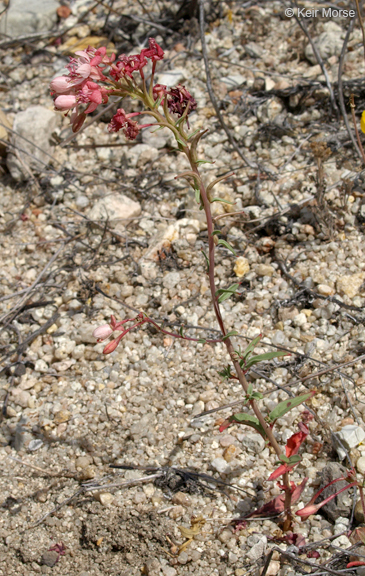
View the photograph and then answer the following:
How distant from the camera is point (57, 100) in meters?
1.60

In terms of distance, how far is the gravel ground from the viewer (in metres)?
2.33

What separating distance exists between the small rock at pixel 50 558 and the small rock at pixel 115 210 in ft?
7.10

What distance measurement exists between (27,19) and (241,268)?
151 inches

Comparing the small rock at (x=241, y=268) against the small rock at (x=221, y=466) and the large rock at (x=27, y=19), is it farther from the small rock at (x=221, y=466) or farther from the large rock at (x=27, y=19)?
the large rock at (x=27, y=19)

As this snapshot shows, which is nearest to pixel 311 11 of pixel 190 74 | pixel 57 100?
pixel 190 74

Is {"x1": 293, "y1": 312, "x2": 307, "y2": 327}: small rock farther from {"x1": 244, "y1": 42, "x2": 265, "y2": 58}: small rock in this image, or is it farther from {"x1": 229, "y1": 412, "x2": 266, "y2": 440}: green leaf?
{"x1": 244, "y1": 42, "x2": 265, "y2": 58}: small rock

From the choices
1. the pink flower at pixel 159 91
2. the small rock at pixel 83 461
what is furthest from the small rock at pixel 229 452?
the pink flower at pixel 159 91

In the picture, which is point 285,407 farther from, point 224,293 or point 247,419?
point 224,293

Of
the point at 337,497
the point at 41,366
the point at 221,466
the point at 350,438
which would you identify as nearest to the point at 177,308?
the point at 41,366

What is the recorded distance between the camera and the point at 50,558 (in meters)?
2.26

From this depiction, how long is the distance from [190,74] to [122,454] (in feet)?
11.3

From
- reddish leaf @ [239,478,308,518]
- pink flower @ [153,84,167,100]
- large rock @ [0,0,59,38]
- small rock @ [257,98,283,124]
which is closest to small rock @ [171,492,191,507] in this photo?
reddish leaf @ [239,478,308,518]

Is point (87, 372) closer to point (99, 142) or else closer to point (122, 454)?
point (122, 454)

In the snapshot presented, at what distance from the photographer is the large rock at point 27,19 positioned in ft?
16.5
